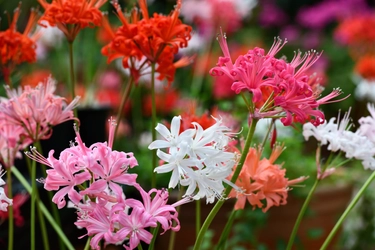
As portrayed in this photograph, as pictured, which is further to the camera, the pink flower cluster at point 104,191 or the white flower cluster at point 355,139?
the white flower cluster at point 355,139

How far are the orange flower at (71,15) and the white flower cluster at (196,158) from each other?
0.17 m

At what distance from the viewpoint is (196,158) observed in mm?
333

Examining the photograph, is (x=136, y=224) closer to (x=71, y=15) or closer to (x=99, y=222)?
(x=99, y=222)

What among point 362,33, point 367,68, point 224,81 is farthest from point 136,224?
point 362,33

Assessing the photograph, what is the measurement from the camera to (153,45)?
18.3 inches

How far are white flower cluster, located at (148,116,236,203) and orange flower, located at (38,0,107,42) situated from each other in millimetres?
169

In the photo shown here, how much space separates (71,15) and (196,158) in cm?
19

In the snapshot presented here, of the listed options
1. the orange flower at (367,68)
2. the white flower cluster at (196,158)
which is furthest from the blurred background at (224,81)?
the white flower cluster at (196,158)

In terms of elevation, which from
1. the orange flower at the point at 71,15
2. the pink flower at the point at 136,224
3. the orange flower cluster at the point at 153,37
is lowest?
the pink flower at the point at 136,224

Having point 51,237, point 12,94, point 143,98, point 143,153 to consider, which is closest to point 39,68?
point 143,98

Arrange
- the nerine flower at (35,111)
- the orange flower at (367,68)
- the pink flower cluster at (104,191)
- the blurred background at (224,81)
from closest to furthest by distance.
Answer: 1. the pink flower cluster at (104,191)
2. the nerine flower at (35,111)
3. the blurred background at (224,81)
4. the orange flower at (367,68)

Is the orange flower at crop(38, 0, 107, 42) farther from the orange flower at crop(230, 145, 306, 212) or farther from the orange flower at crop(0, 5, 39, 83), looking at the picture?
the orange flower at crop(230, 145, 306, 212)

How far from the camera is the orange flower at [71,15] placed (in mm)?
468

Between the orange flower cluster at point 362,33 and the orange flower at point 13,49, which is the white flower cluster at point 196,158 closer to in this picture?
the orange flower at point 13,49
